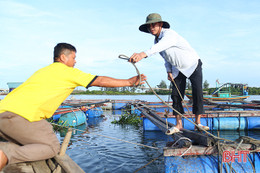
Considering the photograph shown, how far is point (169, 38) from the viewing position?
3705 mm

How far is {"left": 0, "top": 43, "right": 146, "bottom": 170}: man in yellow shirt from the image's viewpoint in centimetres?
245

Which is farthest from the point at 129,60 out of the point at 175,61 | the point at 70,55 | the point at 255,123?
the point at 255,123

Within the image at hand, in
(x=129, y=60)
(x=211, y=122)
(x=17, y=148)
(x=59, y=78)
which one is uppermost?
(x=129, y=60)

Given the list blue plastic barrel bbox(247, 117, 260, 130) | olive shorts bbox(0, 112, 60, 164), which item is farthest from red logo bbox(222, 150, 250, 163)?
blue plastic barrel bbox(247, 117, 260, 130)

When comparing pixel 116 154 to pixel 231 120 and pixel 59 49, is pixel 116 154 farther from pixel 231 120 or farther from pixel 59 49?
pixel 231 120

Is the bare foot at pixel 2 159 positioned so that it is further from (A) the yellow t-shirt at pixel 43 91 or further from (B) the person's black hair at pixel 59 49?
(B) the person's black hair at pixel 59 49

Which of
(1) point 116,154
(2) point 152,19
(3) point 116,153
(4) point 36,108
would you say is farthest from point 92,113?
(4) point 36,108

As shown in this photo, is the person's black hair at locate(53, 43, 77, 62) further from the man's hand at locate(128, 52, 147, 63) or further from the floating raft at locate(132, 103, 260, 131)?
the floating raft at locate(132, 103, 260, 131)

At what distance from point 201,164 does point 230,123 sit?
7262 millimetres

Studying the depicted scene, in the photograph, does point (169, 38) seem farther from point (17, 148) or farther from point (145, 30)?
point (17, 148)

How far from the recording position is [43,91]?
2.55 m

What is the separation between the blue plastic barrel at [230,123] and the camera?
9.24 m

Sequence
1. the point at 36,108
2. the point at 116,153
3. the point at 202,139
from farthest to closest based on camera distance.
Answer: the point at 116,153, the point at 202,139, the point at 36,108

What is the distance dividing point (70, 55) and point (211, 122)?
26.3 ft
